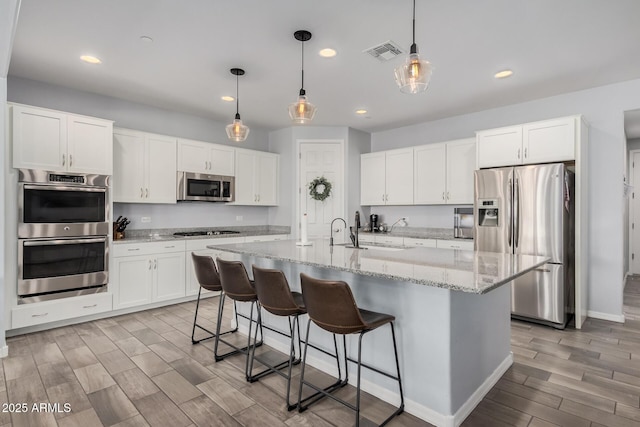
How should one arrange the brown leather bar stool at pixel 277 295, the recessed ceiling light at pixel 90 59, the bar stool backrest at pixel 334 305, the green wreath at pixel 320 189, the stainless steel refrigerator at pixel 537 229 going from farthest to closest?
the green wreath at pixel 320 189 → the stainless steel refrigerator at pixel 537 229 → the recessed ceiling light at pixel 90 59 → the brown leather bar stool at pixel 277 295 → the bar stool backrest at pixel 334 305

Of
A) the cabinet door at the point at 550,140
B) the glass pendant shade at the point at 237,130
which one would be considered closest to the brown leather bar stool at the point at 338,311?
the glass pendant shade at the point at 237,130

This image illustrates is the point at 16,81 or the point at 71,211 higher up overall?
the point at 16,81

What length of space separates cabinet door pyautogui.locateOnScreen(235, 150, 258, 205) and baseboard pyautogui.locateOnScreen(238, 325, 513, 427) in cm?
339

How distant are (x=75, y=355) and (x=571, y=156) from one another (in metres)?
5.25

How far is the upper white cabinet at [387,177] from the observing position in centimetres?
552

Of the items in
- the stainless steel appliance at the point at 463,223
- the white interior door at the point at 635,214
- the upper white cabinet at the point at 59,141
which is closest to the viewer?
the upper white cabinet at the point at 59,141

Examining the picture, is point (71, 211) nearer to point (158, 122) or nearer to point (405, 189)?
point (158, 122)

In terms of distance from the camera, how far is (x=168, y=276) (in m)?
4.55

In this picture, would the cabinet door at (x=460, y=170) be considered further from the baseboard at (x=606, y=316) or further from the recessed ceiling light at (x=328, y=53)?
the recessed ceiling light at (x=328, y=53)

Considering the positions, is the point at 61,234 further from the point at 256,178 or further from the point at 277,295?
the point at 256,178

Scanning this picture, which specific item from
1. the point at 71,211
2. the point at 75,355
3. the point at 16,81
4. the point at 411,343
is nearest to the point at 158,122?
the point at 16,81

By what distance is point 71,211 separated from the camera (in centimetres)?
371

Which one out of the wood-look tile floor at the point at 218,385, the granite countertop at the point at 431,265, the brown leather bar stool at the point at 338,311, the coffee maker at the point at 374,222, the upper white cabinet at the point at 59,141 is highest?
the upper white cabinet at the point at 59,141

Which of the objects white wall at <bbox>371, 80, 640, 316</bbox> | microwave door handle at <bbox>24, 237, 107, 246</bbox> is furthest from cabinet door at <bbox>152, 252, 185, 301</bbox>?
white wall at <bbox>371, 80, 640, 316</bbox>
